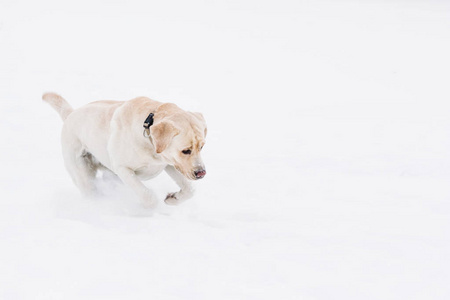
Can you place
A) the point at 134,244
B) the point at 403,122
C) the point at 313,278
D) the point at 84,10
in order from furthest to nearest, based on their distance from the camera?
1. the point at 84,10
2. the point at 403,122
3. the point at 134,244
4. the point at 313,278

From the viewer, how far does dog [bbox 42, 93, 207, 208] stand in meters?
3.32

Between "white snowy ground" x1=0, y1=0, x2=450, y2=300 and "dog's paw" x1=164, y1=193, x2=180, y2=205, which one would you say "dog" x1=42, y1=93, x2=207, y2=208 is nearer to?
"dog's paw" x1=164, y1=193, x2=180, y2=205

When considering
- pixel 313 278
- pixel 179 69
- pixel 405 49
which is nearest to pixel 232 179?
pixel 313 278

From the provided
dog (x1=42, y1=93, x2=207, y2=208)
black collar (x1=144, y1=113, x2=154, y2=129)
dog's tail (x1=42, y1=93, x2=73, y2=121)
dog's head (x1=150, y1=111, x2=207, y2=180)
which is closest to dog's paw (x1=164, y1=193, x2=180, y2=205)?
dog (x1=42, y1=93, x2=207, y2=208)

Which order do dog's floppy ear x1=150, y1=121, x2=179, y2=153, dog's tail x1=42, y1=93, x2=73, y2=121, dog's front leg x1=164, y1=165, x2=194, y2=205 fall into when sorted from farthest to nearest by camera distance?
1. dog's tail x1=42, y1=93, x2=73, y2=121
2. dog's front leg x1=164, y1=165, x2=194, y2=205
3. dog's floppy ear x1=150, y1=121, x2=179, y2=153

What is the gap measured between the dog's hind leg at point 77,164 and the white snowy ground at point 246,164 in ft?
0.52

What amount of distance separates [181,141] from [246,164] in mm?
1942

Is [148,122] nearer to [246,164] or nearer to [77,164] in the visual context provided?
[77,164]

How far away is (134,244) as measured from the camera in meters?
3.05

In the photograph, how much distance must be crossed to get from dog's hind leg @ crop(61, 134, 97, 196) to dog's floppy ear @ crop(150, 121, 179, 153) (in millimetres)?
1222

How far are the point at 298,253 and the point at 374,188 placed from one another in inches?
63.8

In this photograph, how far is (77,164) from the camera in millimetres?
4223

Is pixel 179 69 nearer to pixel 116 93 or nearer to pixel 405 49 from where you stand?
pixel 116 93

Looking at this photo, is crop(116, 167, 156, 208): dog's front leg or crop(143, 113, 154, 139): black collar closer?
crop(143, 113, 154, 139): black collar
